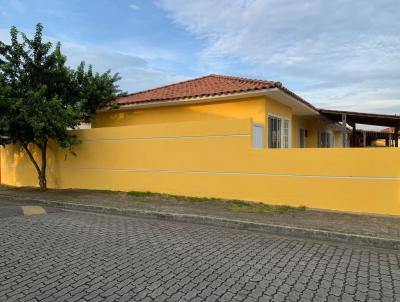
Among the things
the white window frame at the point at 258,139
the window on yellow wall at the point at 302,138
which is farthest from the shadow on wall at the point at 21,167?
the window on yellow wall at the point at 302,138

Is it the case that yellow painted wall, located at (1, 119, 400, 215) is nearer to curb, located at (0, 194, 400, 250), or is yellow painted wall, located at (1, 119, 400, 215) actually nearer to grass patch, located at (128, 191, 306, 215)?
grass patch, located at (128, 191, 306, 215)

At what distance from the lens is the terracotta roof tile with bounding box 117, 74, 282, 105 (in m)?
10.4

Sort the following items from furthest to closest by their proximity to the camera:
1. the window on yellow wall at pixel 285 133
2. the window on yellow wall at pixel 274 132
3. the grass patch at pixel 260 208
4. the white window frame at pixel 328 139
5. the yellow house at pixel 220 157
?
the white window frame at pixel 328 139, the window on yellow wall at pixel 285 133, the window on yellow wall at pixel 274 132, the grass patch at pixel 260 208, the yellow house at pixel 220 157

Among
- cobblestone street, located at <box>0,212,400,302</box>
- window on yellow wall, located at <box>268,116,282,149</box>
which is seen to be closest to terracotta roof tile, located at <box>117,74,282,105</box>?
window on yellow wall, located at <box>268,116,282,149</box>

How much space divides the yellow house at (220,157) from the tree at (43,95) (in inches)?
39.1

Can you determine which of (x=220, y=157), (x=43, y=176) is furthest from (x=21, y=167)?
(x=220, y=157)

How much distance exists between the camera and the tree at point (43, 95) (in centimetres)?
988

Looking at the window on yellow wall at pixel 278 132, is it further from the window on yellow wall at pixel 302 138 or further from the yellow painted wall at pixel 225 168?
the window on yellow wall at pixel 302 138

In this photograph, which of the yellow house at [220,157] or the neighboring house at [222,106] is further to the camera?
the neighboring house at [222,106]

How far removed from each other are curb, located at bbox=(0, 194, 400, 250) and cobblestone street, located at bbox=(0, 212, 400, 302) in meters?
0.23

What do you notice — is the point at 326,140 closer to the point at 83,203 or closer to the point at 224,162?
the point at 224,162

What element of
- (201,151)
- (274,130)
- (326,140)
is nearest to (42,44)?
(201,151)

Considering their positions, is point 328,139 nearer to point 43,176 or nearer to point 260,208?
point 260,208

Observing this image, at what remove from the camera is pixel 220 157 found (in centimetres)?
941
